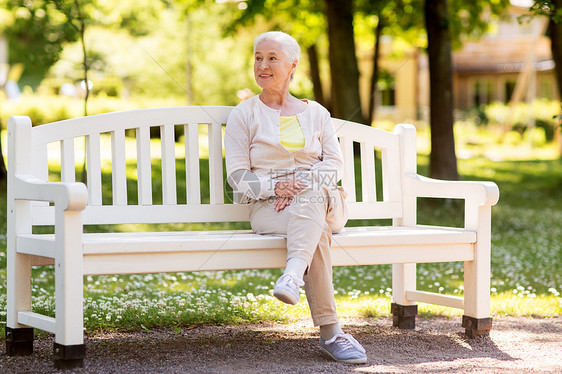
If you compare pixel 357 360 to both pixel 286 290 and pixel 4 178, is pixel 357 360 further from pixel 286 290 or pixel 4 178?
pixel 4 178

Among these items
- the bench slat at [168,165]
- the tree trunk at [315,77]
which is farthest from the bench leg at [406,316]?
Answer: the tree trunk at [315,77]

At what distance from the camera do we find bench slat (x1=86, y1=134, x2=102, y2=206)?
437cm

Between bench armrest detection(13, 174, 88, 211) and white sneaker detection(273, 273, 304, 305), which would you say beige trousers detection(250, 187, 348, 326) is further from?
bench armrest detection(13, 174, 88, 211)

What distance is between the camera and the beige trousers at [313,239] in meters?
3.93

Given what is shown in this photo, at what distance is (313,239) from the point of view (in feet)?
12.9

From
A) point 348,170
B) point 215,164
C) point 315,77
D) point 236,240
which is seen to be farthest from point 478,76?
point 236,240

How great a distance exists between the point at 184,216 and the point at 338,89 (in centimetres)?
949

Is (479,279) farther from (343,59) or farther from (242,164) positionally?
(343,59)

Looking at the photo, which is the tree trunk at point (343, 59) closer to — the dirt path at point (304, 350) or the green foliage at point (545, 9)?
the green foliage at point (545, 9)

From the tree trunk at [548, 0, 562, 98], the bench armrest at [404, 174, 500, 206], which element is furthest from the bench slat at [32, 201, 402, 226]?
the tree trunk at [548, 0, 562, 98]

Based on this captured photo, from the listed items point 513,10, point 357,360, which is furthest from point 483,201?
point 513,10

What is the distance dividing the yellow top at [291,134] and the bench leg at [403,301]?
1.24m

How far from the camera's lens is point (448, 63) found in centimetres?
1079

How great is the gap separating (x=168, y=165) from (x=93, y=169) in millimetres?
417
